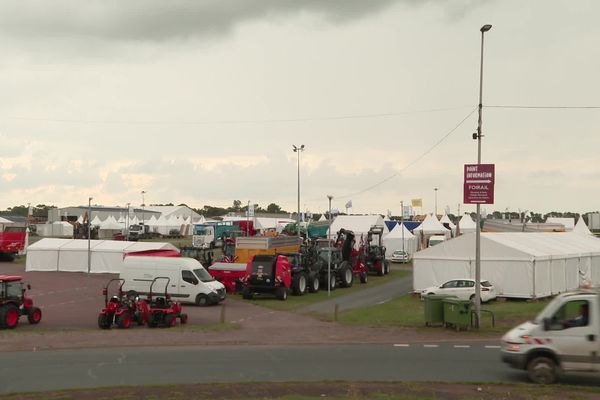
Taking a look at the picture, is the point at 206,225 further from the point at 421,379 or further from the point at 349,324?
the point at 421,379

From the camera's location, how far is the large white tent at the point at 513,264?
33031 millimetres

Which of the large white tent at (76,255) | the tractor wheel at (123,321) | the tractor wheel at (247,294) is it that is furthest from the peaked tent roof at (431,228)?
the tractor wheel at (123,321)

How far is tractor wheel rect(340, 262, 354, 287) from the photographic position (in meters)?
41.1

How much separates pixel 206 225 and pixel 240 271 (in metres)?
39.7

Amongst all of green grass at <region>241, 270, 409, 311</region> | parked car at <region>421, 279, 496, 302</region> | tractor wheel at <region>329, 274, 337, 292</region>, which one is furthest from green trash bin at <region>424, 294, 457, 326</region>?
tractor wheel at <region>329, 274, 337, 292</region>

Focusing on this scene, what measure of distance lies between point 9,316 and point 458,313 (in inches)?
634

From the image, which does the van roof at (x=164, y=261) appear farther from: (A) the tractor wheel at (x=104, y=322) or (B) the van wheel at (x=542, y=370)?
(B) the van wheel at (x=542, y=370)

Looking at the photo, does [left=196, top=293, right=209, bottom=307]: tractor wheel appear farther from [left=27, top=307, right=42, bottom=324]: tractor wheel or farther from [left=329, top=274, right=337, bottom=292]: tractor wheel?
[left=329, top=274, right=337, bottom=292]: tractor wheel

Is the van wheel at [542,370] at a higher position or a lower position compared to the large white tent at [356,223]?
lower

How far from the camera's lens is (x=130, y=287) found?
3262 centimetres

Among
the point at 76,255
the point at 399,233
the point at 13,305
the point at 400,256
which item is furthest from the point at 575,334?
the point at 399,233

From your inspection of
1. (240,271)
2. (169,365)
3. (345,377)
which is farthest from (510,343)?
(240,271)

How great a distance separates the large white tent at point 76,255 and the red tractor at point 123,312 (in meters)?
24.0

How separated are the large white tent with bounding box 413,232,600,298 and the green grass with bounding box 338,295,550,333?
1.08 metres
